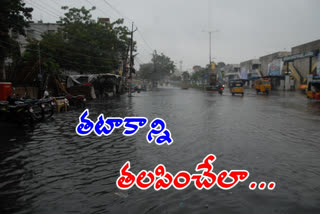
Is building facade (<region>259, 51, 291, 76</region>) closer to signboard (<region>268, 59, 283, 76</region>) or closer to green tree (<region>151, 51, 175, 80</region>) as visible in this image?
signboard (<region>268, 59, 283, 76</region>)

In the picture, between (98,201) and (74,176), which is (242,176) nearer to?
(98,201)

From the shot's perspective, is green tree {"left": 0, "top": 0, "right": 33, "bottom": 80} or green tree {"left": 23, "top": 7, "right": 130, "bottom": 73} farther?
green tree {"left": 23, "top": 7, "right": 130, "bottom": 73}

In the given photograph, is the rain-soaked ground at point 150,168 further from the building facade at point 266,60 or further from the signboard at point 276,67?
the building facade at point 266,60

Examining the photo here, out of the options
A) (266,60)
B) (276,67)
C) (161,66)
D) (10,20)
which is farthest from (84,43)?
(161,66)

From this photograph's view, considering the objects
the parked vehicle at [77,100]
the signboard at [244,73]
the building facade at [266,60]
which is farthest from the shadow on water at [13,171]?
the signboard at [244,73]

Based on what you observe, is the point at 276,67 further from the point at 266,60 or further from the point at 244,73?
the point at 244,73

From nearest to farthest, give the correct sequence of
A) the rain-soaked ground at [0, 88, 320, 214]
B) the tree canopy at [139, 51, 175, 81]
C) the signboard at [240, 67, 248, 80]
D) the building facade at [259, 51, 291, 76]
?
the rain-soaked ground at [0, 88, 320, 214], the building facade at [259, 51, 291, 76], the signboard at [240, 67, 248, 80], the tree canopy at [139, 51, 175, 81]

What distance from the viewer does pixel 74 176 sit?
5.12 meters

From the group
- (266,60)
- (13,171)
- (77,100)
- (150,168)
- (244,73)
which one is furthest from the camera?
(244,73)

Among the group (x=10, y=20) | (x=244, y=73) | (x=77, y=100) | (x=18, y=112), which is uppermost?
(x=10, y=20)

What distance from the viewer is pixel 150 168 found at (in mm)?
5566

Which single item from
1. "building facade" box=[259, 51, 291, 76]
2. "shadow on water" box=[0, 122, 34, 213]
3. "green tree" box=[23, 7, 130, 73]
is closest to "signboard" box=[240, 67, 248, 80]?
"building facade" box=[259, 51, 291, 76]

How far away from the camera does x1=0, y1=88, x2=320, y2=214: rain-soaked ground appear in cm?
388

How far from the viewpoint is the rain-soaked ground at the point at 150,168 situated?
3883mm
